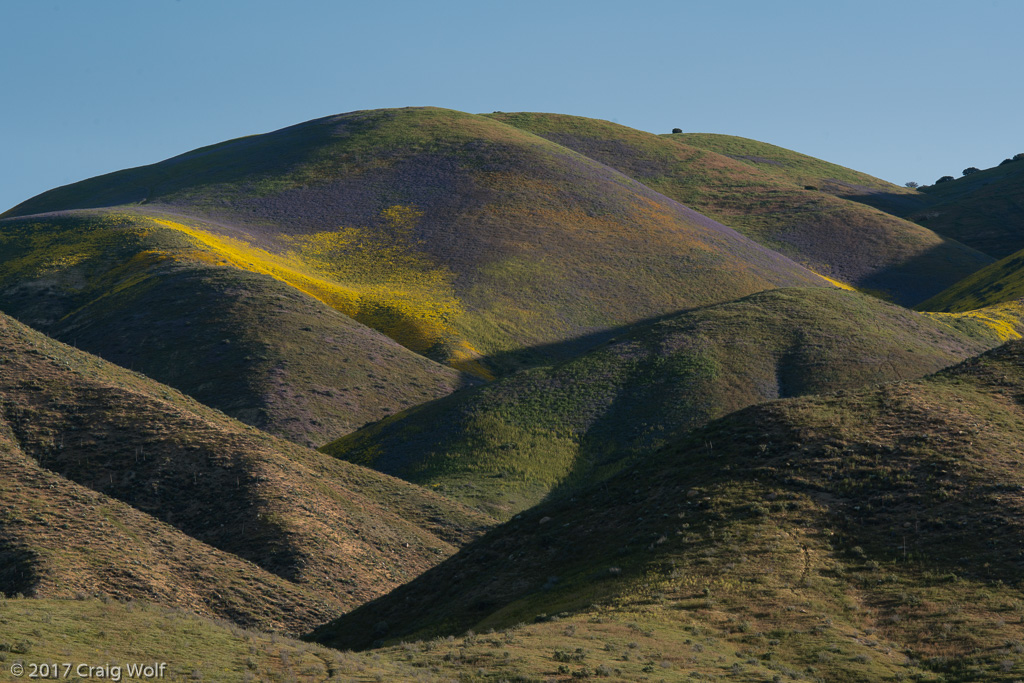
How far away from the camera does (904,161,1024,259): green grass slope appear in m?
145

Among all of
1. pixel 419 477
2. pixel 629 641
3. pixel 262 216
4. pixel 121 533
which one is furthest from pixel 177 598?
pixel 262 216

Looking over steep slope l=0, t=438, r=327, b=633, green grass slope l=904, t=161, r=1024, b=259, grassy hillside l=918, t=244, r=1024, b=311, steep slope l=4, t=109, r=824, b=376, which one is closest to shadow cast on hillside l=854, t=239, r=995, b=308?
grassy hillside l=918, t=244, r=1024, b=311

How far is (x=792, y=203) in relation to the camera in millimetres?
146250

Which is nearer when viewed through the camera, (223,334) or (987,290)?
(223,334)

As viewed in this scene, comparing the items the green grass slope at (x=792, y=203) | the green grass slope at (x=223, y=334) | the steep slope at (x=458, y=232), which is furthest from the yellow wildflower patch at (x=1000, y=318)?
the green grass slope at (x=223, y=334)

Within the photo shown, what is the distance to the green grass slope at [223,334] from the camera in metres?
66.2

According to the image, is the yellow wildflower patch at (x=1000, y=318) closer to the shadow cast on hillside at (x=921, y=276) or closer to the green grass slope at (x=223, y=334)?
the shadow cast on hillside at (x=921, y=276)

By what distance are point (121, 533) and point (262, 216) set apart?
79494mm

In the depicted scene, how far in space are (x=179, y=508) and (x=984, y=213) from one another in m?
145

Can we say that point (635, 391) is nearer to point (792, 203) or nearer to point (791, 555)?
point (791, 555)

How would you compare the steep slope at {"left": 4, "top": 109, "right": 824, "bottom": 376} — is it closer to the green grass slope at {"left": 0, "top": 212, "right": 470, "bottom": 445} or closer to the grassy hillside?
the green grass slope at {"left": 0, "top": 212, "right": 470, "bottom": 445}

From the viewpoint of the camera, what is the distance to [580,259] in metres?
103

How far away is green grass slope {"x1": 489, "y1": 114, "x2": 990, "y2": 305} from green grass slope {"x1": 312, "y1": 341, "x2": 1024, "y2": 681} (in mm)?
86530

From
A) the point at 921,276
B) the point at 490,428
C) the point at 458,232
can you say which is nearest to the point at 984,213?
the point at 921,276
